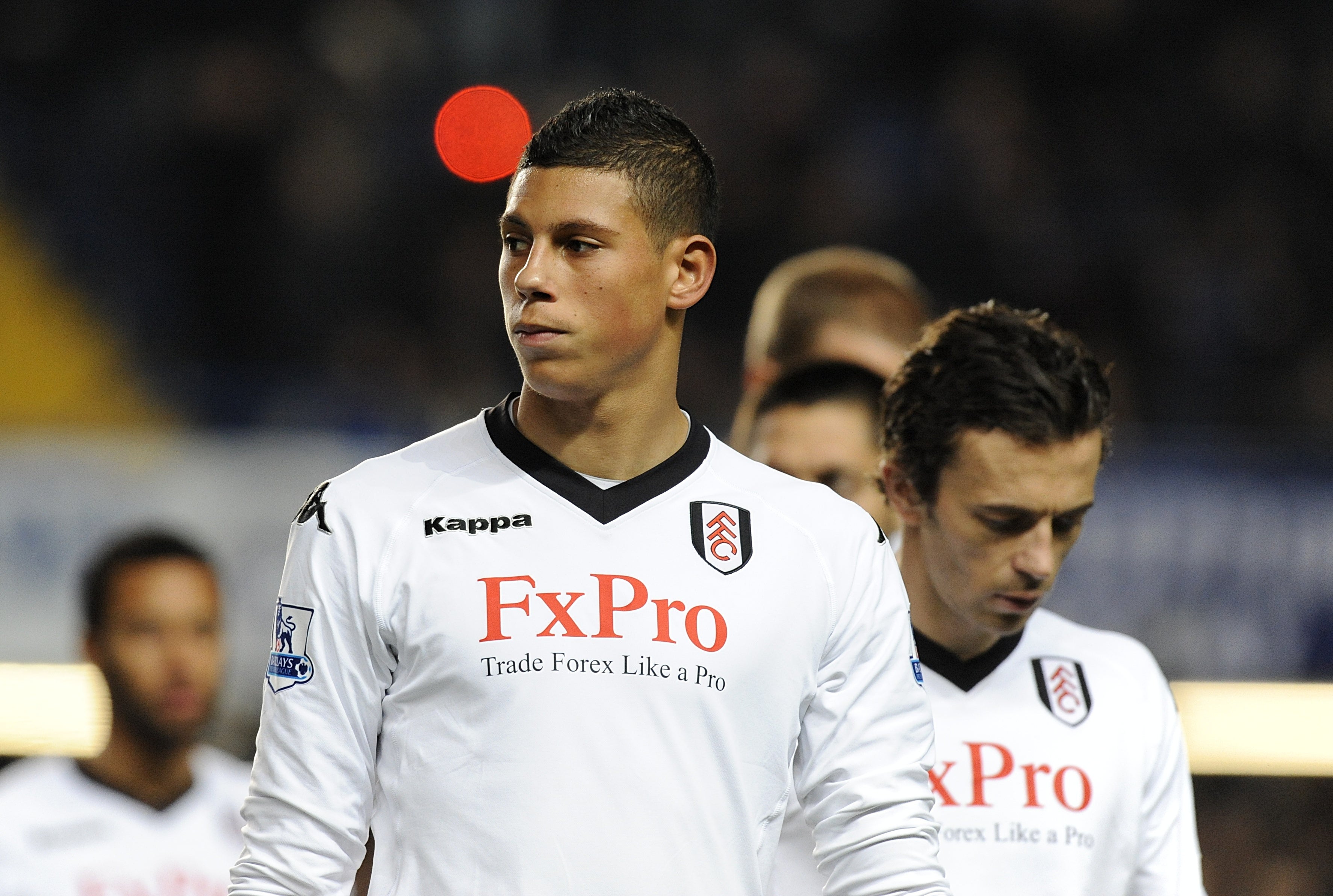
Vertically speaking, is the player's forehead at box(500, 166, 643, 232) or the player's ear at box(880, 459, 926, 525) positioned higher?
the player's forehead at box(500, 166, 643, 232)

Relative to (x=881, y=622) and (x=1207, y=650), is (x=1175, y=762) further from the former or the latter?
(x=1207, y=650)

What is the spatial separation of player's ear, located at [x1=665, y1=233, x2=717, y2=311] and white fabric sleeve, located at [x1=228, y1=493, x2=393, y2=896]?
0.63 metres

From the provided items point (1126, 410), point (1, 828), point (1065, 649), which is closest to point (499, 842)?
point (1065, 649)

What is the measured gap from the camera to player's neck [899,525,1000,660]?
3.21 m

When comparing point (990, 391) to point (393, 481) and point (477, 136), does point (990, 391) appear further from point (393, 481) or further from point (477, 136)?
point (477, 136)

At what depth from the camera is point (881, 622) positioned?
2.64m

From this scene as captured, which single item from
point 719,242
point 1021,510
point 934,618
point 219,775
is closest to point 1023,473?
point 1021,510

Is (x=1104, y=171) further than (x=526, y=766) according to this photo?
Yes

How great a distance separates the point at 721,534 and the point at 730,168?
7494 mm

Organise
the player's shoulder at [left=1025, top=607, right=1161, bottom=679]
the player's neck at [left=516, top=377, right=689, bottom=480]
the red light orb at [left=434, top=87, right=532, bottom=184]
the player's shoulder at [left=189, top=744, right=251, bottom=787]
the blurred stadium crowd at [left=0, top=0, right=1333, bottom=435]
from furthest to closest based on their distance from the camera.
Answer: the red light orb at [left=434, top=87, right=532, bottom=184]
the blurred stadium crowd at [left=0, top=0, right=1333, bottom=435]
the player's shoulder at [left=189, top=744, right=251, bottom=787]
the player's shoulder at [left=1025, top=607, right=1161, bottom=679]
the player's neck at [left=516, top=377, right=689, bottom=480]

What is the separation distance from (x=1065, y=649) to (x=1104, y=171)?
24.1ft

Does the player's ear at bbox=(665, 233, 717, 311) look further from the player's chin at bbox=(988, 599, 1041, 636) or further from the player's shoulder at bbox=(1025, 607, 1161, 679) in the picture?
the player's shoulder at bbox=(1025, 607, 1161, 679)

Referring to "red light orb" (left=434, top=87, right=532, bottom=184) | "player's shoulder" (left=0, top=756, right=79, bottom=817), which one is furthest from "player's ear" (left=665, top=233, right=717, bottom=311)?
"red light orb" (left=434, top=87, right=532, bottom=184)

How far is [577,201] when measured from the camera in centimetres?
247
